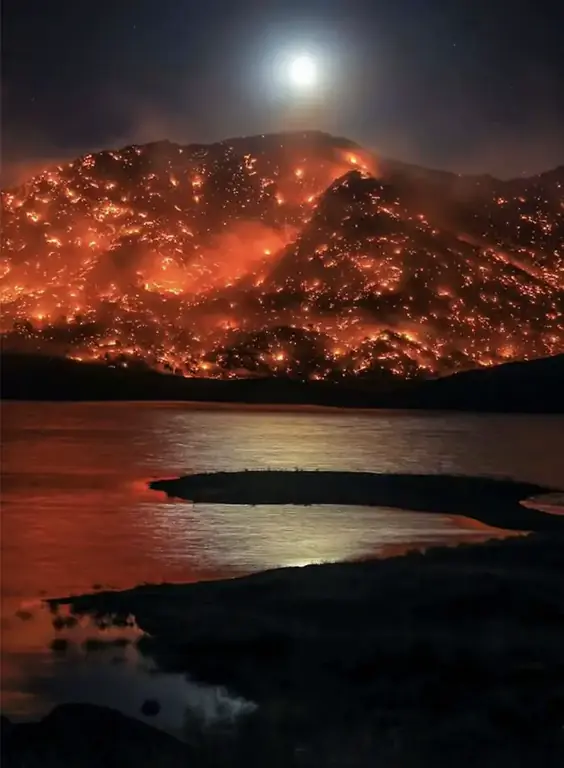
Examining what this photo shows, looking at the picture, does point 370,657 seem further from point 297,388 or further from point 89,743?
point 297,388

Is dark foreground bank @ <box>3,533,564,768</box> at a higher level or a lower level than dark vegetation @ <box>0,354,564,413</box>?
lower

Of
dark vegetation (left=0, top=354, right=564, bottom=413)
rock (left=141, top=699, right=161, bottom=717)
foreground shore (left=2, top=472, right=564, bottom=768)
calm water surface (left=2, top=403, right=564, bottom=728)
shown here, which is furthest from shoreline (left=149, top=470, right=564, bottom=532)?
dark vegetation (left=0, top=354, right=564, bottom=413)

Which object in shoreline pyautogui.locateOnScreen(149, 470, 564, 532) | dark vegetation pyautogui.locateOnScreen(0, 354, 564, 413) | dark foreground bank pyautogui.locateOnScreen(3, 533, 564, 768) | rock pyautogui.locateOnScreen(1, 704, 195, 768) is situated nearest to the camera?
rock pyautogui.locateOnScreen(1, 704, 195, 768)

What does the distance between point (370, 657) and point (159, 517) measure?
19498mm

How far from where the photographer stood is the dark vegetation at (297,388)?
150m

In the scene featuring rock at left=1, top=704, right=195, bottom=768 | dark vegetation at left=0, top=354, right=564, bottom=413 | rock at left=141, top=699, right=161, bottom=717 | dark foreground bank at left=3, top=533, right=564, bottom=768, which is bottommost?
rock at left=141, top=699, right=161, bottom=717

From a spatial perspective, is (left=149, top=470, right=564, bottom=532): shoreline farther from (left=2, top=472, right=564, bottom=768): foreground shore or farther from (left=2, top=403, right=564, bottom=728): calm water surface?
(left=2, top=472, right=564, bottom=768): foreground shore

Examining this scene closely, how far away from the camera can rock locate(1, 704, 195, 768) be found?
31.4 ft

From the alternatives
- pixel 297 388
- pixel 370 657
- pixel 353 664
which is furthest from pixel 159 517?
pixel 297 388

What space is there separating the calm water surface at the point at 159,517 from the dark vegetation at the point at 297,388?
57954 mm

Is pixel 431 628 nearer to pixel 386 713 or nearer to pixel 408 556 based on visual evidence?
pixel 386 713

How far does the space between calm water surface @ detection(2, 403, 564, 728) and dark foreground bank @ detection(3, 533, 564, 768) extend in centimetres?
133

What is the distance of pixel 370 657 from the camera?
14094 millimetres

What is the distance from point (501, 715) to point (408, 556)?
1253cm
